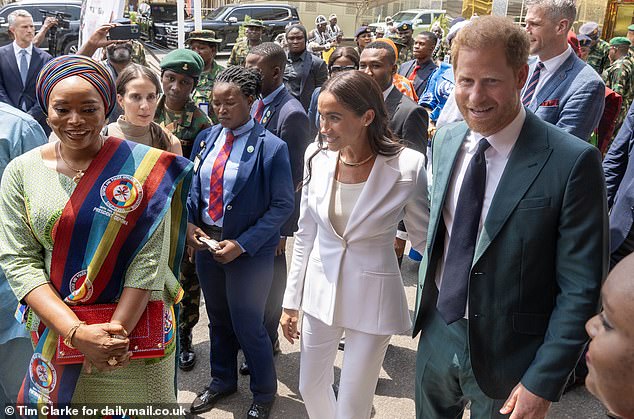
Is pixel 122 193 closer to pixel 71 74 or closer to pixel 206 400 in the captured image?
pixel 71 74

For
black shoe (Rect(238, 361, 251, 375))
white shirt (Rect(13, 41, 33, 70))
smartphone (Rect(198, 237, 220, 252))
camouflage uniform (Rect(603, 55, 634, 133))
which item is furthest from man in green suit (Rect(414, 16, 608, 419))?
camouflage uniform (Rect(603, 55, 634, 133))

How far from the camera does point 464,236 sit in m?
1.97

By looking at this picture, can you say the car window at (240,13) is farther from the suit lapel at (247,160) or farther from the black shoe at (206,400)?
the black shoe at (206,400)

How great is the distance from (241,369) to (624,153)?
2.77 m

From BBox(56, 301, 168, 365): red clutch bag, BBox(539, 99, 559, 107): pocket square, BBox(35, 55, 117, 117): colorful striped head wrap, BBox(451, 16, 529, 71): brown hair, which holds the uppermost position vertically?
BBox(451, 16, 529, 71): brown hair

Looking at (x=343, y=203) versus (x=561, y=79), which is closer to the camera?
(x=343, y=203)

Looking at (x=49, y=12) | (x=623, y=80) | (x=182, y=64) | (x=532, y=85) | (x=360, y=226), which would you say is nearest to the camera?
(x=360, y=226)

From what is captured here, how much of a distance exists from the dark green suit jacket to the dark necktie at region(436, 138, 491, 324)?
58 mm

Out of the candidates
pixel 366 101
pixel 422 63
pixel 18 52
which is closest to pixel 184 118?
Answer: pixel 366 101

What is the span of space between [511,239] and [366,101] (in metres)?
0.97

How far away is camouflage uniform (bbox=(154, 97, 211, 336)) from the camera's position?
354 cm

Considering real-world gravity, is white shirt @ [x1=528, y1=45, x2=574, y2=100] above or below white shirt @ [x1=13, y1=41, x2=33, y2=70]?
above

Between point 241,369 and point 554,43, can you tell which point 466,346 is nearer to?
point 241,369

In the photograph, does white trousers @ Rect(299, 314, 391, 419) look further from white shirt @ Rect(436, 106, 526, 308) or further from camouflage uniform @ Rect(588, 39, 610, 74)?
camouflage uniform @ Rect(588, 39, 610, 74)
